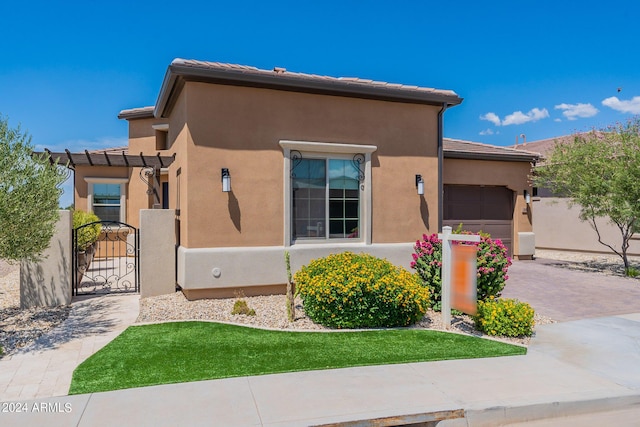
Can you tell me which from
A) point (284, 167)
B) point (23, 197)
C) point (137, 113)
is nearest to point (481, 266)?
point (284, 167)

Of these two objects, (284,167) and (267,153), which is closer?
(267,153)

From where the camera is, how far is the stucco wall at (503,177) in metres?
14.2

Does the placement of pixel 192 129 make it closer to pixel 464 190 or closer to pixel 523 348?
pixel 523 348

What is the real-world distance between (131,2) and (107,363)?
9774mm

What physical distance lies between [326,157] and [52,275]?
6.02 metres

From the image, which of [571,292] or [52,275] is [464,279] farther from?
[52,275]

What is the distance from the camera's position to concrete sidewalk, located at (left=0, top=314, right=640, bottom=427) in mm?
3828

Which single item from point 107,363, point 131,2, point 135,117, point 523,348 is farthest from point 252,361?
point 135,117

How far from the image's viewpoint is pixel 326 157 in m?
9.43

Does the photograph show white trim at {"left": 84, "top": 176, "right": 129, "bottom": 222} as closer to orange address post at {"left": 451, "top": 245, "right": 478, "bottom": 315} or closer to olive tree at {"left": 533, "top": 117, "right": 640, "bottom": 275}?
orange address post at {"left": 451, "top": 245, "right": 478, "bottom": 315}

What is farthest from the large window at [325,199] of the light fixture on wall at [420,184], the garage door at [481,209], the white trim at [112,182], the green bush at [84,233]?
the white trim at [112,182]

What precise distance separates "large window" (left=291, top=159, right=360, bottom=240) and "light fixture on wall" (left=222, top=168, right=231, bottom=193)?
1.44 m

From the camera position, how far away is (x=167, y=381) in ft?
15.0

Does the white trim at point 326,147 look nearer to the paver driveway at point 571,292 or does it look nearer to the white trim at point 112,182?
the paver driveway at point 571,292
